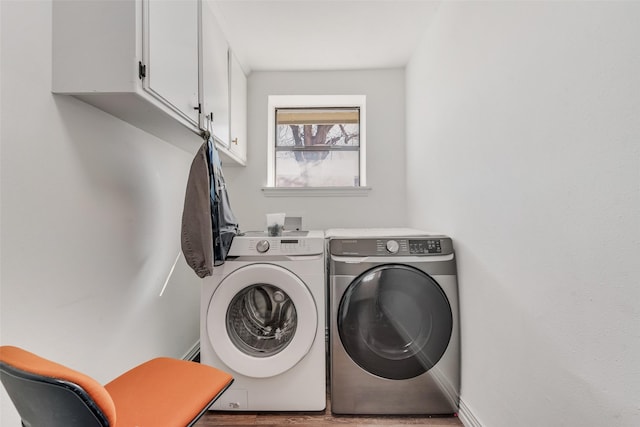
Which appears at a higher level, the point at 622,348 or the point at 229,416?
the point at 622,348

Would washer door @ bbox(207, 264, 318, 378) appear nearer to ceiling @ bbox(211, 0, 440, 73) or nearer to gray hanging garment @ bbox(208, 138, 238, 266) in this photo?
gray hanging garment @ bbox(208, 138, 238, 266)

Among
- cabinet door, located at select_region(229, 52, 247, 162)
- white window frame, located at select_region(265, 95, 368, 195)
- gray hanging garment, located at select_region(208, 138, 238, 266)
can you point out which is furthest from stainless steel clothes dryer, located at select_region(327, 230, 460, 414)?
cabinet door, located at select_region(229, 52, 247, 162)

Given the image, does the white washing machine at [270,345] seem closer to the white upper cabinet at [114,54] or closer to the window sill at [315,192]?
the white upper cabinet at [114,54]

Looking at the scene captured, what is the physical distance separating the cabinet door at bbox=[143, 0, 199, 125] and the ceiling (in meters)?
0.43

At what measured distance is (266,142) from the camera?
2.31m

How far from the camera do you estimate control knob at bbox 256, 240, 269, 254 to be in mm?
1342

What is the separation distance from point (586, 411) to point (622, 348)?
0.22 metres

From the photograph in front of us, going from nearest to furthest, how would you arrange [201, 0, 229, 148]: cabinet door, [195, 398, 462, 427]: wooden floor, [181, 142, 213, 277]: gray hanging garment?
[181, 142, 213, 277]: gray hanging garment
[195, 398, 462, 427]: wooden floor
[201, 0, 229, 148]: cabinet door

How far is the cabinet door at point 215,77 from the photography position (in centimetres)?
145

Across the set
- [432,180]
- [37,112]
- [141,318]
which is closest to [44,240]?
[37,112]

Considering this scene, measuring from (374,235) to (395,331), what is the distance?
0.48 meters

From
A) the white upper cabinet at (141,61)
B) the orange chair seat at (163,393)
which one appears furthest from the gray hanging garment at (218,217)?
the orange chair seat at (163,393)

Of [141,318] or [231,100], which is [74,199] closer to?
[141,318]

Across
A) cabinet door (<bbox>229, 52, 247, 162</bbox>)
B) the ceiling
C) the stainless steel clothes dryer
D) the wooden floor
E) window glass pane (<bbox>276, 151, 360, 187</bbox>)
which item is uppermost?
the ceiling
